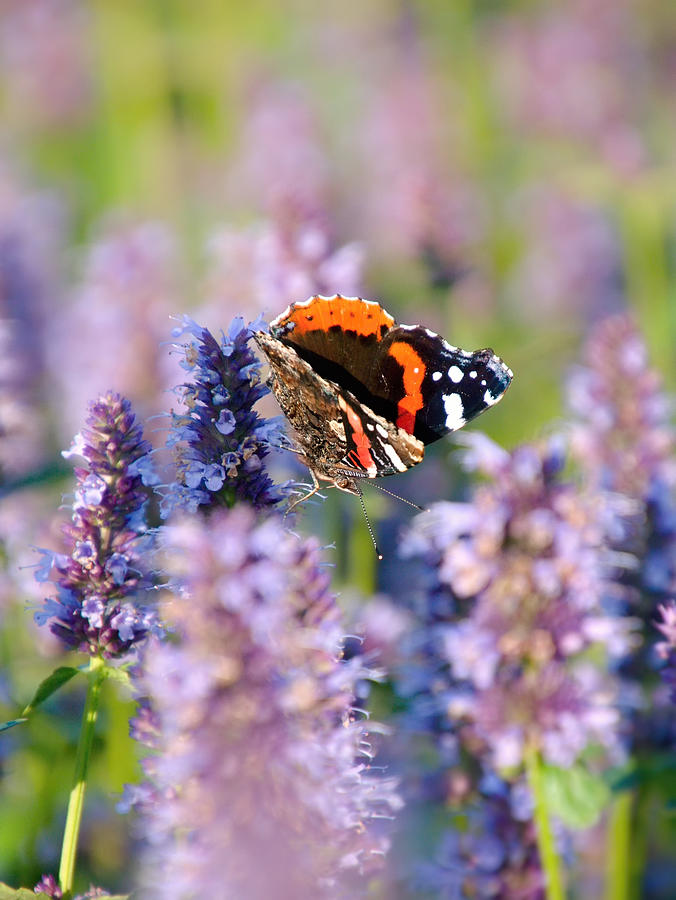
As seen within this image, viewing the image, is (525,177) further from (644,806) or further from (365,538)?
(644,806)

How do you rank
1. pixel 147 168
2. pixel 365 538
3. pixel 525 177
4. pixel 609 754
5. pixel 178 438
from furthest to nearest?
pixel 525 177
pixel 147 168
pixel 365 538
pixel 609 754
pixel 178 438

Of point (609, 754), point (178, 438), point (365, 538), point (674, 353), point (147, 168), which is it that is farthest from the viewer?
point (147, 168)

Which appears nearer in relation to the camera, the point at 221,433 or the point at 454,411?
the point at 221,433

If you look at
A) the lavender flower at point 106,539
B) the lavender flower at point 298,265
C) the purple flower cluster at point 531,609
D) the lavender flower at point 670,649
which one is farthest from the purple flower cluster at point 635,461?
the lavender flower at point 106,539

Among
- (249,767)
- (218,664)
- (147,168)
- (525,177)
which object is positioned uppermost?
(525,177)

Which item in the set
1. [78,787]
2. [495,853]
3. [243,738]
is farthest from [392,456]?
[243,738]

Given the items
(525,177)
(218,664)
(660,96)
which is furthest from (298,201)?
(660,96)

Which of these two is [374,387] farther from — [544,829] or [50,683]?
[50,683]
